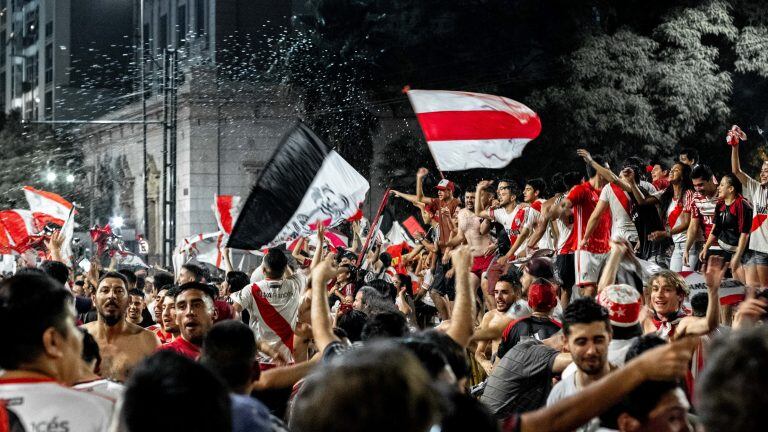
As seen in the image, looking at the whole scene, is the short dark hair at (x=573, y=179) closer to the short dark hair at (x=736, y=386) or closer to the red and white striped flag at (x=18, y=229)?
the red and white striped flag at (x=18, y=229)

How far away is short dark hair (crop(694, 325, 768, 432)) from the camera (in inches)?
85.2

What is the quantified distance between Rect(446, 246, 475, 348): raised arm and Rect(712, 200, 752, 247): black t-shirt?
7737 millimetres

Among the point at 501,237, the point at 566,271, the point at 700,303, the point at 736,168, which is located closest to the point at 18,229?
the point at 501,237

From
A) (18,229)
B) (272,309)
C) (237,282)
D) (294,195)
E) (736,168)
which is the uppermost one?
(736,168)

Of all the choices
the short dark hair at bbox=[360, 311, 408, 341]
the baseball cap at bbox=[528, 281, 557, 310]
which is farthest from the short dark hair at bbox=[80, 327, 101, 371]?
the baseball cap at bbox=[528, 281, 557, 310]

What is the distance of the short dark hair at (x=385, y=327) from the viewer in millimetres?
4883

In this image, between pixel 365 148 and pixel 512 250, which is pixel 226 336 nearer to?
pixel 512 250

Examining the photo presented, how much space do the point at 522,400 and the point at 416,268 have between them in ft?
43.0

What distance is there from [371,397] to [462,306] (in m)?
2.95

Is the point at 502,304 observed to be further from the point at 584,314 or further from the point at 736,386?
the point at 736,386

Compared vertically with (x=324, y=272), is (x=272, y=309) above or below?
below

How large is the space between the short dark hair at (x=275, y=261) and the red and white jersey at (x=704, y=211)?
5.68m

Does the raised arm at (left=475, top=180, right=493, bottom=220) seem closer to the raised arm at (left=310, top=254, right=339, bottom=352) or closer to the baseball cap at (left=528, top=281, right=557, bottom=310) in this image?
the baseball cap at (left=528, top=281, right=557, bottom=310)

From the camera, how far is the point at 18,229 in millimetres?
20141
